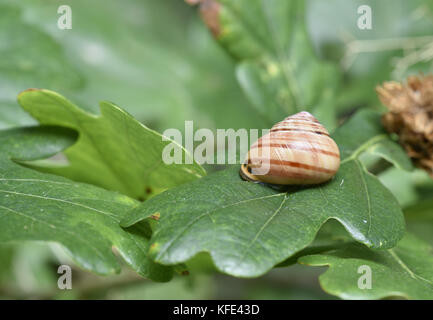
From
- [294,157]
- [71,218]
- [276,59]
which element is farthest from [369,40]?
[71,218]

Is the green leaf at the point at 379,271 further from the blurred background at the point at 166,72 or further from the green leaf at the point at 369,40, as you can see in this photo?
the green leaf at the point at 369,40

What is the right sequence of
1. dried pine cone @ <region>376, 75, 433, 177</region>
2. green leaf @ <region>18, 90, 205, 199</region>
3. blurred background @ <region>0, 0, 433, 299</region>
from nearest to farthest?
green leaf @ <region>18, 90, 205, 199</region> < dried pine cone @ <region>376, 75, 433, 177</region> < blurred background @ <region>0, 0, 433, 299</region>

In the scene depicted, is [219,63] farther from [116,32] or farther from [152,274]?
[152,274]

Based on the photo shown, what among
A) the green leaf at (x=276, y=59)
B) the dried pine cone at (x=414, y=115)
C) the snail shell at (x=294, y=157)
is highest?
the green leaf at (x=276, y=59)

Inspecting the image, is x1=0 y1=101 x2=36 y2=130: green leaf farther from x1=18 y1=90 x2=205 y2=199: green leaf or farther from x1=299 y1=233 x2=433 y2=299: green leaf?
A: x1=299 y1=233 x2=433 y2=299: green leaf

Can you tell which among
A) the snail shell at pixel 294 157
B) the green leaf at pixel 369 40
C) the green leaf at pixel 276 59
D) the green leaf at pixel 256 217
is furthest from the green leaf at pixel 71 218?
the green leaf at pixel 369 40

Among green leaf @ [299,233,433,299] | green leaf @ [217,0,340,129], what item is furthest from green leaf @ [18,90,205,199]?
green leaf @ [217,0,340,129]
